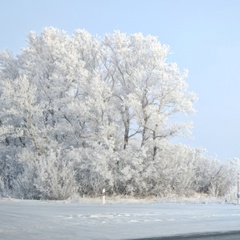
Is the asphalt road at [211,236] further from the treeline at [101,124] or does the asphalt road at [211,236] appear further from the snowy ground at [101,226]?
the treeline at [101,124]

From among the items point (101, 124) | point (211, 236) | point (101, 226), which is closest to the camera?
point (211, 236)

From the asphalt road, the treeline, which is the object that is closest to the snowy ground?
the asphalt road

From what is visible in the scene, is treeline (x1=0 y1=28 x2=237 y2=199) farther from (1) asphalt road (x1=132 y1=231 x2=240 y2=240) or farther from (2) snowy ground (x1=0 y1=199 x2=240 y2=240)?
(1) asphalt road (x1=132 y1=231 x2=240 y2=240)

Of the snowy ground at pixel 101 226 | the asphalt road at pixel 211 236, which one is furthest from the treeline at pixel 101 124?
the asphalt road at pixel 211 236

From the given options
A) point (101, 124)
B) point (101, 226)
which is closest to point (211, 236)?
point (101, 226)

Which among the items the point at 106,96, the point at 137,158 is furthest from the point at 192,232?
the point at 106,96

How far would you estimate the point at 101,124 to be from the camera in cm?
3300

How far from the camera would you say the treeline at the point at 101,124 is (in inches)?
1246

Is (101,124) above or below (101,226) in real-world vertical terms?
above

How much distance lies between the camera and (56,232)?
389 inches

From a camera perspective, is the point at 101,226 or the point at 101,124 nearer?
the point at 101,226

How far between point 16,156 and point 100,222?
24.6 m

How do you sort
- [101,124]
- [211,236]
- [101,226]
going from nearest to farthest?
1. [211,236]
2. [101,226]
3. [101,124]

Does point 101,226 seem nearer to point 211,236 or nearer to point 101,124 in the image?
point 211,236
